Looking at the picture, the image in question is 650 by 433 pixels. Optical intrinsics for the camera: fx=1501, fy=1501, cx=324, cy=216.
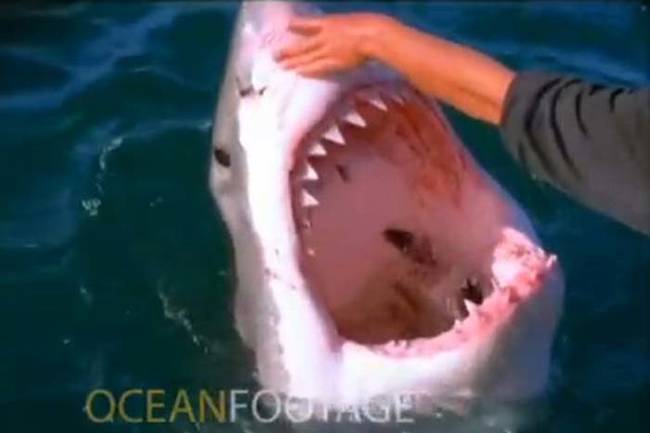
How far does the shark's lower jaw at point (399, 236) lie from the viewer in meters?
2.50

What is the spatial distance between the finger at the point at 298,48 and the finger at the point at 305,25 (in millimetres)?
17

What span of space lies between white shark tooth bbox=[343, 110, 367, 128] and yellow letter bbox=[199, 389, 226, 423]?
0.64m

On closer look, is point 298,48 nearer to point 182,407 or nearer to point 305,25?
point 305,25

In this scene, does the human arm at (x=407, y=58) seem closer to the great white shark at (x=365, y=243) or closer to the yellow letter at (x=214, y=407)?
the great white shark at (x=365, y=243)

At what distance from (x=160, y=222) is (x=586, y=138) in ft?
5.49

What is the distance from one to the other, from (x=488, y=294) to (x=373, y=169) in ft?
1.12

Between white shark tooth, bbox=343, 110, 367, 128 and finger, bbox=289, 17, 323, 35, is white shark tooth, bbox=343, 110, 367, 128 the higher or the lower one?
the lower one

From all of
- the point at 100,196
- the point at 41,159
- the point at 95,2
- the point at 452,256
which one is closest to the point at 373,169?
the point at 452,256

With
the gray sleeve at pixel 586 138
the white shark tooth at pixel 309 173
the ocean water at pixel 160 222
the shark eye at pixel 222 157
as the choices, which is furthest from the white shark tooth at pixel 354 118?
the ocean water at pixel 160 222

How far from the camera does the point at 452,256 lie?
2707mm

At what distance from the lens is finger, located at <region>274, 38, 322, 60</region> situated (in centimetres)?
254

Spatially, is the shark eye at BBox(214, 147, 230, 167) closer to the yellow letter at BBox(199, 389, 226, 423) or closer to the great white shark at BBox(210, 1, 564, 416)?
the great white shark at BBox(210, 1, 564, 416)

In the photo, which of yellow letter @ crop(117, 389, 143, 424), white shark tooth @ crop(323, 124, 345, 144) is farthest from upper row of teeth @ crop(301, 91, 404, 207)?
yellow letter @ crop(117, 389, 143, 424)

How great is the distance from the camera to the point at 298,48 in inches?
101
